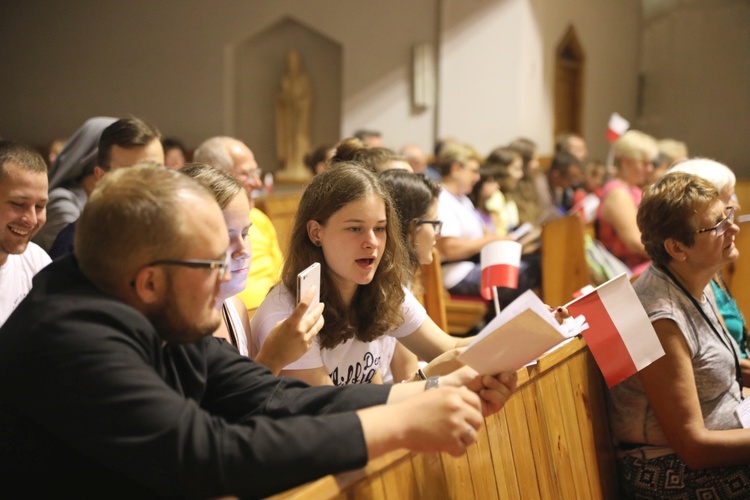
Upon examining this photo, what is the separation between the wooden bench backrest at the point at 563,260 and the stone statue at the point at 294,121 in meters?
7.01

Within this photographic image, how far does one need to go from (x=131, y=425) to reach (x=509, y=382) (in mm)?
827

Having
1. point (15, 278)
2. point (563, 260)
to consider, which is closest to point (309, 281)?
point (15, 278)

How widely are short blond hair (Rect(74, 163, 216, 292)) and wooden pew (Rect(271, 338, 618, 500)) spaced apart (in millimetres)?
438

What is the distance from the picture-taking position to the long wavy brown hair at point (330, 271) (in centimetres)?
242

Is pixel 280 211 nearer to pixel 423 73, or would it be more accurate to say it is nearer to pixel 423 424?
pixel 423 424

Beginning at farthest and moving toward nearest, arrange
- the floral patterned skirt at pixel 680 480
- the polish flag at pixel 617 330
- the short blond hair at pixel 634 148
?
the short blond hair at pixel 634 148, the floral patterned skirt at pixel 680 480, the polish flag at pixel 617 330

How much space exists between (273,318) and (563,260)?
3.05 m

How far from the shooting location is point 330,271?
8.04 ft

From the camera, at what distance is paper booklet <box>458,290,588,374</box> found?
152cm

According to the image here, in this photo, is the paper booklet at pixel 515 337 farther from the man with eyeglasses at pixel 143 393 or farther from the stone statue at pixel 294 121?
the stone statue at pixel 294 121

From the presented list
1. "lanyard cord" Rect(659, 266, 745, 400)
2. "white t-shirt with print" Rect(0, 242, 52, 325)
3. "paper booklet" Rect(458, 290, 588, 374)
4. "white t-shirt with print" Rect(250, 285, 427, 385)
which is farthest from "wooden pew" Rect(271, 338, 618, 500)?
"white t-shirt with print" Rect(0, 242, 52, 325)

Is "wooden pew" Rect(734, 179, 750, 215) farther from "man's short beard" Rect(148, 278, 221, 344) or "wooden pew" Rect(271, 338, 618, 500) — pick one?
"man's short beard" Rect(148, 278, 221, 344)

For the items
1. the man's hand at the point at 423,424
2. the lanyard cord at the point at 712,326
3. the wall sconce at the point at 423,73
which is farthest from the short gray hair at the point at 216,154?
the wall sconce at the point at 423,73

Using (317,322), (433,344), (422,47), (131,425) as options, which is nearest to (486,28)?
(422,47)
